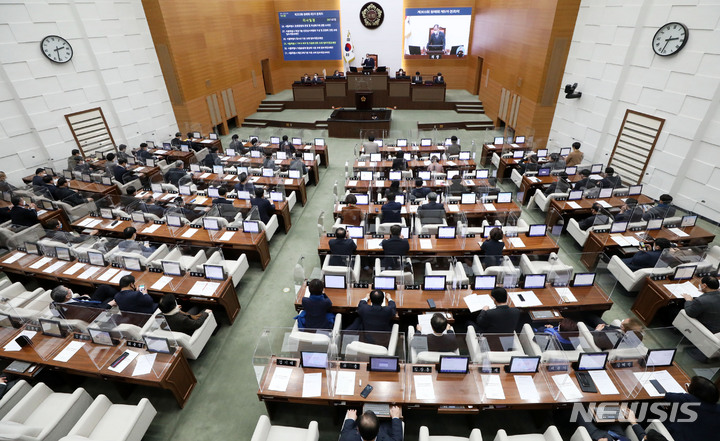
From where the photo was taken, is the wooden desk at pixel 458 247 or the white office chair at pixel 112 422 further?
the wooden desk at pixel 458 247

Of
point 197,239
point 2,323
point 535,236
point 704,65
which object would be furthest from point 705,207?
point 2,323

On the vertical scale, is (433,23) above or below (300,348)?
above

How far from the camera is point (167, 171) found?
9.92 meters

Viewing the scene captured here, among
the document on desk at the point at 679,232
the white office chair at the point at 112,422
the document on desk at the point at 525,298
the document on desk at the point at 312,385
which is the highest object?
the document on desk at the point at 679,232

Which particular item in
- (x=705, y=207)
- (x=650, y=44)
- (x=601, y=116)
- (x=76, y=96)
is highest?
(x=650, y=44)

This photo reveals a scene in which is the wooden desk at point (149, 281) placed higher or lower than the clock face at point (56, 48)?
lower

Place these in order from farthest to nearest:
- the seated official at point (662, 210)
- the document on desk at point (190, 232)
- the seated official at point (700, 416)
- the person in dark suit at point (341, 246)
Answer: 1. the document on desk at point (190, 232)
2. the seated official at point (662, 210)
3. the person in dark suit at point (341, 246)
4. the seated official at point (700, 416)

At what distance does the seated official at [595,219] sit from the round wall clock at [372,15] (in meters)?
14.6

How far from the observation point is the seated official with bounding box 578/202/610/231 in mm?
6625

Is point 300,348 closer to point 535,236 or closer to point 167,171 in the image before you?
point 535,236

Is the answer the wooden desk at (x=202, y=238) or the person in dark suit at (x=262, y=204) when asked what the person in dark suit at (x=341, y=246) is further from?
the person in dark suit at (x=262, y=204)

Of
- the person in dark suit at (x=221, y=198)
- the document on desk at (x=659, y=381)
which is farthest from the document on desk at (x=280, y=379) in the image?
the person in dark suit at (x=221, y=198)

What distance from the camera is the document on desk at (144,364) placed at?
4.05 meters

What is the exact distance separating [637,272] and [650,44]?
240 inches
